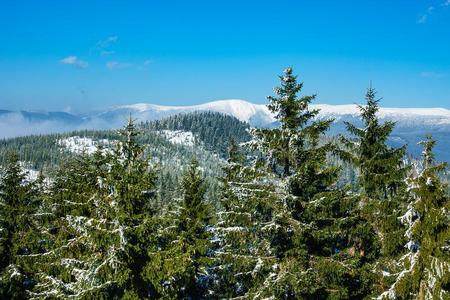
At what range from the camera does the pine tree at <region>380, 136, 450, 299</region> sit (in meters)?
14.1

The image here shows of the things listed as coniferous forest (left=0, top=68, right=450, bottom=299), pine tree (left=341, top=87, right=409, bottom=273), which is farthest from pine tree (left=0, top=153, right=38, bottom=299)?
pine tree (left=341, top=87, right=409, bottom=273)

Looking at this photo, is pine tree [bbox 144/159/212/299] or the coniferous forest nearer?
the coniferous forest

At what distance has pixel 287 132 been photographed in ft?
56.1

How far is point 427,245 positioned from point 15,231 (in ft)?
66.5

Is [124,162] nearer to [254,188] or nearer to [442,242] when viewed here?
[254,188]

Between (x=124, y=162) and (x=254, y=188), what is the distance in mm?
5206

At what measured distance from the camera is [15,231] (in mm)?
23594

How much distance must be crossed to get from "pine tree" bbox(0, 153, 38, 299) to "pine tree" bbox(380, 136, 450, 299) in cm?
1796

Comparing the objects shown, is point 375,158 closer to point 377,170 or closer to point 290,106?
point 377,170

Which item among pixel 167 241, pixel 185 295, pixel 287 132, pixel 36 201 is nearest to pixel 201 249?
pixel 185 295

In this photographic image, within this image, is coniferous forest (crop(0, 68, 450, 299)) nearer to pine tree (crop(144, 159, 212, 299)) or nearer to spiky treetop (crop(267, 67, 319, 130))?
spiky treetop (crop(267, 67, 319, 130))

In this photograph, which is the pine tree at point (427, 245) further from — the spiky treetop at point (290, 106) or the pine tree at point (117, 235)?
the pine tree at point (117, 235)

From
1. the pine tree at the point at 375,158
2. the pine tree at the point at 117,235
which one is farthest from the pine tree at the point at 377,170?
the pine tree at the point at 117,235

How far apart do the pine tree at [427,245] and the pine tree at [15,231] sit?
1796 cm
